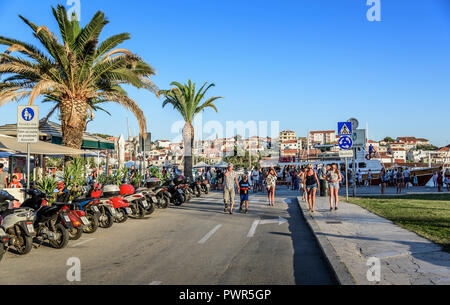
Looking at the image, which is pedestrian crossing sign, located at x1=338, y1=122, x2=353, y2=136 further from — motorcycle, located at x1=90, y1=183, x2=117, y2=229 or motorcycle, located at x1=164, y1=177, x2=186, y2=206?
motorcycle, located at x1=90, y1=183, x2=117, y2=229

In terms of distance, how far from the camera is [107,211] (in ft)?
36.6

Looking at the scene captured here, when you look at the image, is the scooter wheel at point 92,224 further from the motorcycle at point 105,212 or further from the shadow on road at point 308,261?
the shadow on road at point 308,261

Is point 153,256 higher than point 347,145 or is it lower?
lower

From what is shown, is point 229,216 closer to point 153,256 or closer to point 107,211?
point 107,211

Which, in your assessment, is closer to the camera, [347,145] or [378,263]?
[378,263]

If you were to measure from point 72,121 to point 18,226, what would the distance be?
375 inches

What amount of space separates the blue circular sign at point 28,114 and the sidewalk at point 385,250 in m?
8.05

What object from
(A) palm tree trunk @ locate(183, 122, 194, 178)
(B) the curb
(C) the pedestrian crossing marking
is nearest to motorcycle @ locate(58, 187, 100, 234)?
(B) the curb

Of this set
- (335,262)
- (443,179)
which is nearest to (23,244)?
(335,262)

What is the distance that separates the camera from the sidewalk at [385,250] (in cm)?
559

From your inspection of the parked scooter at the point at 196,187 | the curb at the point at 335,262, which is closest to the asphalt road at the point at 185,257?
the curb at the point at 335,262

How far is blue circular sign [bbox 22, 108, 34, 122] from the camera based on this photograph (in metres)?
10.5
